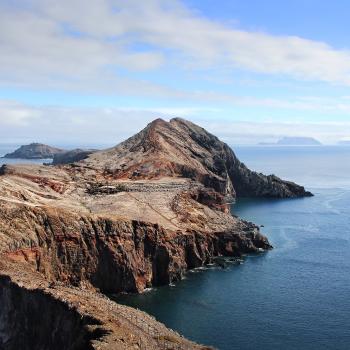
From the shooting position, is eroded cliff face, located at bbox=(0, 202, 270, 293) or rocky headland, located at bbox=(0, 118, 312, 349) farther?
eroded cliff face, located at bbox=(0, 202, 270, 293)

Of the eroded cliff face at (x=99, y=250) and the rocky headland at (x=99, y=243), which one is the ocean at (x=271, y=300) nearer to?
the eroded cliff face at (x=99, y=250)

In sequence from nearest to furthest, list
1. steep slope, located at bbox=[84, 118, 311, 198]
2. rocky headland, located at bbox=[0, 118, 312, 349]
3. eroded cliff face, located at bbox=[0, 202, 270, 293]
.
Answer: rocky headland, located at bbox=[0, 118, 312, 349], eroded cliff face, located at bbox=[0, 202, 270, 293], steep slope, located at bbox=[84, 118, 311, 198]

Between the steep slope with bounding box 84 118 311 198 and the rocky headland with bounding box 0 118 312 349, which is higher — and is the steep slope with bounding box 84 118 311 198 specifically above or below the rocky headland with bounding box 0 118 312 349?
above

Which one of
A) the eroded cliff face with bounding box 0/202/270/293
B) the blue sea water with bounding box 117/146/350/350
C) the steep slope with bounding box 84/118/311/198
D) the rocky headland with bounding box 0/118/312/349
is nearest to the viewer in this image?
the rocky headland with bounding box 0/118/312/349

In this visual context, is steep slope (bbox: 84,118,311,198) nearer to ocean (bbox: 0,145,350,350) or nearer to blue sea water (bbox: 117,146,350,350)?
ocean (bbox: 0,145,350,350)

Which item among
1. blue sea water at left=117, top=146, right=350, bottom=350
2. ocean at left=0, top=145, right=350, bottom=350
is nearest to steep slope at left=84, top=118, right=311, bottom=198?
ocean at left=0, top=145, right=350, bottom=350

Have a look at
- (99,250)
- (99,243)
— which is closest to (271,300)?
(99,250)

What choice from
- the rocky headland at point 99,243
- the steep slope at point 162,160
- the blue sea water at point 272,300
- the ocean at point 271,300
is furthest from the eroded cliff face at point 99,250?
the steep slope at point 162,160

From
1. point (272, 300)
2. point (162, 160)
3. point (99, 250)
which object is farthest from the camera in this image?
point (162, 160)

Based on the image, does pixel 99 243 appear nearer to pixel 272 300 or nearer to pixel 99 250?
pixel 99 250
